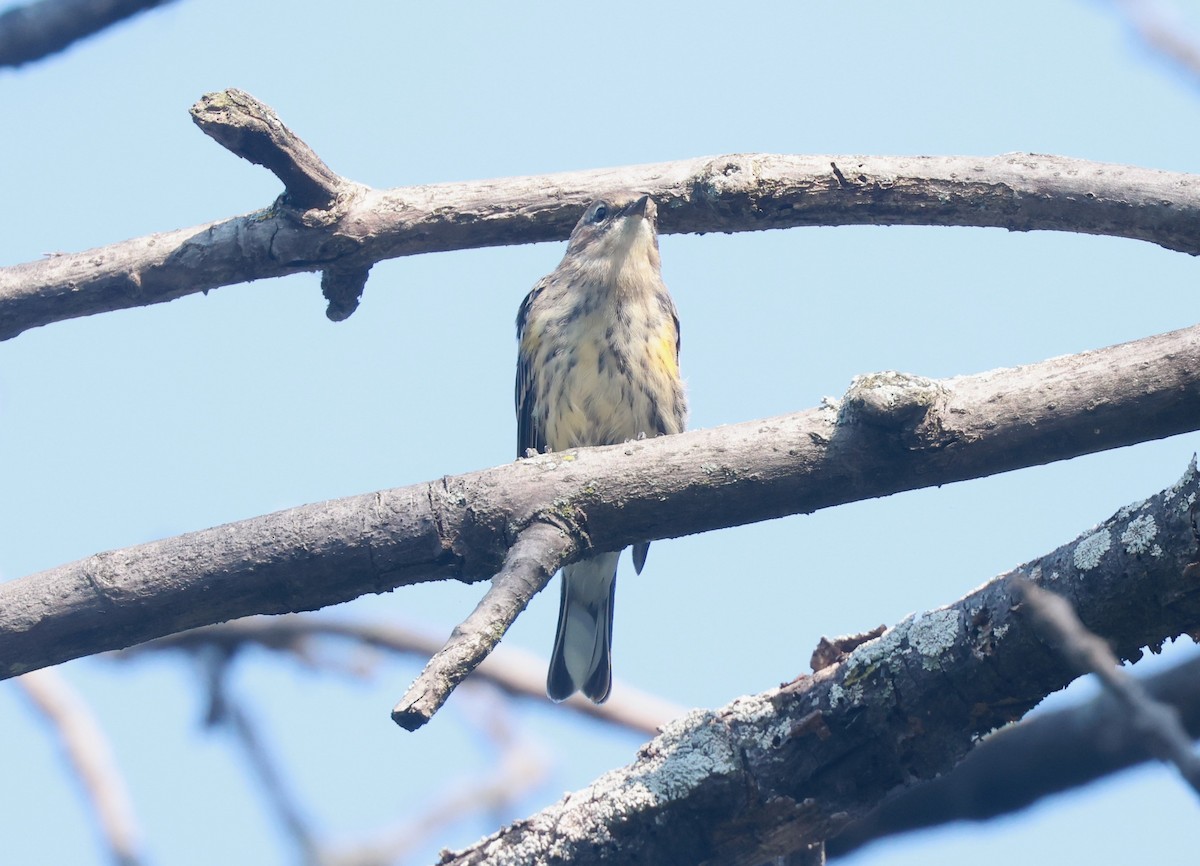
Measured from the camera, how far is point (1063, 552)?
3611 mm

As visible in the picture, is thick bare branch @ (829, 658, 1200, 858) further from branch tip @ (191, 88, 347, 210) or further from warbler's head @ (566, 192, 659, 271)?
branch tip @ (191, 88, 347, 210)

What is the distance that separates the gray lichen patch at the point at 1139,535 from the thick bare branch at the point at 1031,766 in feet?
3.74

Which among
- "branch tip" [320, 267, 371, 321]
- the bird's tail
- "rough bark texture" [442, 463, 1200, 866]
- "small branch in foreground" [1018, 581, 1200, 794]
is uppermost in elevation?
"branch tip" [320, 267, 371, 321]

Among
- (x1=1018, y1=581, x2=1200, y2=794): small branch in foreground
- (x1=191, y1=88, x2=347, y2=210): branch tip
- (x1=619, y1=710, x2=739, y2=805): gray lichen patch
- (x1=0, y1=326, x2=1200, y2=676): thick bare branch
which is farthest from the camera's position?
(x1=191, y1=88, x2=347, y2=210): branch tip

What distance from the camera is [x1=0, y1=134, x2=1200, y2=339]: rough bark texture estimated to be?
5.10m

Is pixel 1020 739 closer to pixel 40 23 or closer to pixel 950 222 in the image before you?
pixel 950 222

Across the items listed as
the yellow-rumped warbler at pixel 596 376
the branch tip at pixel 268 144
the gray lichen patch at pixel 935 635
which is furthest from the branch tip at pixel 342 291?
the gray lichen patch at pixel 935 635

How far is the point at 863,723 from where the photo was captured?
3717 millimetres

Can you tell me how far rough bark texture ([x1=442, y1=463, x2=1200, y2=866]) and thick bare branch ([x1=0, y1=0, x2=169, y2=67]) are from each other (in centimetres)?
281

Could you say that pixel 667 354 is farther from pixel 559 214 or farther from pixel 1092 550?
pixel 1092 550

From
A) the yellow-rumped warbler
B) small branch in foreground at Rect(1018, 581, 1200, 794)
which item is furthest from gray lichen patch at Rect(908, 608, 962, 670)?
the yellow-rumped warbler

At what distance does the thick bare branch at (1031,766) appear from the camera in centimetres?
445

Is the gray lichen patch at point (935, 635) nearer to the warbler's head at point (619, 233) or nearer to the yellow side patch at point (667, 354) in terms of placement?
the warbler's head at point (619, 233)

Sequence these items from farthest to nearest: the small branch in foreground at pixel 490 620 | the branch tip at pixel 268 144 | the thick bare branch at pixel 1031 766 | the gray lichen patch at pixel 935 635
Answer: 1. the branch tip at pixel 268 144
2. the thick bare branch at pixel 1031 766
3. the gray lichen patch at pixel 935 635
4. the small branch in foreground at pixel 490 620
